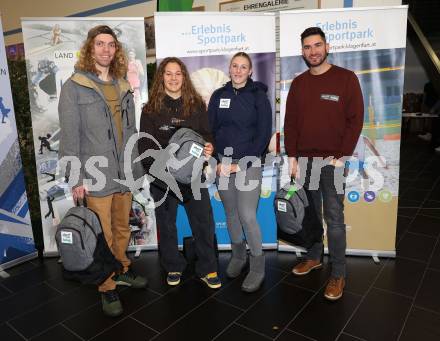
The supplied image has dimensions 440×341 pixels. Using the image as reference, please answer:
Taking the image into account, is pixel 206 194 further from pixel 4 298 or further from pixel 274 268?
pixel 4 298

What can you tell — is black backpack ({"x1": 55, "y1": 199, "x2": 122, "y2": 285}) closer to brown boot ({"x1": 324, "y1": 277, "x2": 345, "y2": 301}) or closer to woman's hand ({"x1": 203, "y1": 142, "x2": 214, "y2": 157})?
woman's hand ({"x1": 203, "y1": 142, "x2": 214, "y2": 157})

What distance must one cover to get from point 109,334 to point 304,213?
1353 millimetres

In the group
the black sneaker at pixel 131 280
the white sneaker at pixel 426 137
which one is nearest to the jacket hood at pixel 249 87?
the black sneaker at pixel 131 280

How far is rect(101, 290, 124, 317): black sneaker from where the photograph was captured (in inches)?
87.9

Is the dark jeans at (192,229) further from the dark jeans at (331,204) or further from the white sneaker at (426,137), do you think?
the white sneaker at (426,137)

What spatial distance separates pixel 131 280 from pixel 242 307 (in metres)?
0.82

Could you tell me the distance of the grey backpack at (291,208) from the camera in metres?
2.30

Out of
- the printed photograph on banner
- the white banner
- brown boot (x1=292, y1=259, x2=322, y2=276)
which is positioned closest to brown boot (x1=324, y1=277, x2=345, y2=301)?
brown boot (x1=292, y1=259, x2=322, y2=276)

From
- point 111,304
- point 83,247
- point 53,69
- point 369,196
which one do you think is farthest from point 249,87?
point 111,304

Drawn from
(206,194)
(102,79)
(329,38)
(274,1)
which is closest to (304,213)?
(206,194)

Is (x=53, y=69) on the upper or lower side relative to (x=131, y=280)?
upper

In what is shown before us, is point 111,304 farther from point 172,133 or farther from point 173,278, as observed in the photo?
point 172,133

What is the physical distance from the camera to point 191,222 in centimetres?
249

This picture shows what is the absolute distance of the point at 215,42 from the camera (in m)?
2.70
